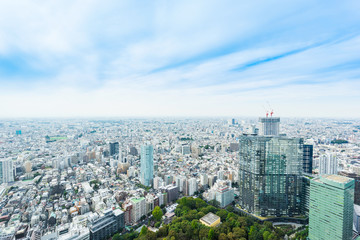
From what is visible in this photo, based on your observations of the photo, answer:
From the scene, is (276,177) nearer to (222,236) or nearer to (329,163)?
(222,236)

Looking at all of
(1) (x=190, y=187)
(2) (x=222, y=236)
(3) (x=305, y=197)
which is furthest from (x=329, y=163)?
(2) (x=222, y=236)

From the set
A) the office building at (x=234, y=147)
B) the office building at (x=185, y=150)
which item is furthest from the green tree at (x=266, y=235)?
the office building at (x=234, y=147)

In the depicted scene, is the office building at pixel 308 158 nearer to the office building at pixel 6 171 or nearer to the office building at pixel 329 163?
the office building at pixel 329 163

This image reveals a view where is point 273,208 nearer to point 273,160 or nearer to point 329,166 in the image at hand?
point 273,160

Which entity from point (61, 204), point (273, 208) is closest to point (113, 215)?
point (61, 204)

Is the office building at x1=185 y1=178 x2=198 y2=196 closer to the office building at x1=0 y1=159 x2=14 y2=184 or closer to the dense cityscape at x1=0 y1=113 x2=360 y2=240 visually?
the dense cityscape at x1=0 y1=113 x2=360 y2=240

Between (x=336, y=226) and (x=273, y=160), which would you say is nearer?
(x=336, y=226)

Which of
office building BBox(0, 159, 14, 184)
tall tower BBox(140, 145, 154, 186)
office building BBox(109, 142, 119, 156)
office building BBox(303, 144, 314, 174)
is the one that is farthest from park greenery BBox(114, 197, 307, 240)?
office building BBox(109, 142, 119, 156)
